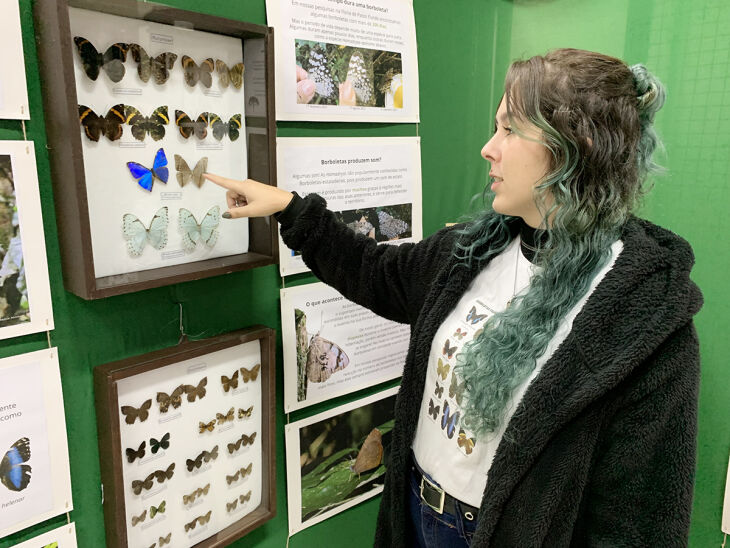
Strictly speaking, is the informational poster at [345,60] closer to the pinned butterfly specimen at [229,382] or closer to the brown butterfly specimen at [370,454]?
the pinned butterfly specimen at [229,382]

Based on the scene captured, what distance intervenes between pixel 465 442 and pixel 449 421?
5cm

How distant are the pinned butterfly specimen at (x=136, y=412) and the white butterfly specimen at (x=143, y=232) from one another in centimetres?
28

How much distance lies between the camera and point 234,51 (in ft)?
3.34

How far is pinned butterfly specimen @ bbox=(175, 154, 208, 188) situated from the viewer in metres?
0.98

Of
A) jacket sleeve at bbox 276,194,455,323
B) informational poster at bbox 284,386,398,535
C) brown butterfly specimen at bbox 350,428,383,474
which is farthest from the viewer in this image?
brown butterfly specimen at bbox 350,428,383,474

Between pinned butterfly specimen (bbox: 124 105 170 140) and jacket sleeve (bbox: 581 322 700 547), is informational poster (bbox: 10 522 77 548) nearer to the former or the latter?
pinned butterfly specimen (bbox: 124 105 170 140)

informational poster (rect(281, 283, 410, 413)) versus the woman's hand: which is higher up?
the woman's hand

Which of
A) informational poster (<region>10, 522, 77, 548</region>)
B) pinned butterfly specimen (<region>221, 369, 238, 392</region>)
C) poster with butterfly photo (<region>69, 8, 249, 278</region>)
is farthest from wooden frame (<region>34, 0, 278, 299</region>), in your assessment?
informational poster (<region>10, 522, 77, 548</region>)

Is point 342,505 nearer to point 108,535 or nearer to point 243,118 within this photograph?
point 108,535

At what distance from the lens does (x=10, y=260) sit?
2.77 feet

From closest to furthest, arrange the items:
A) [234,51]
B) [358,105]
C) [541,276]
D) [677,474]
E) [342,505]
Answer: [677,474]
[541,276]
[234,51]
[358,105]
[342,505]

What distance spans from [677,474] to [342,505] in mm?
933

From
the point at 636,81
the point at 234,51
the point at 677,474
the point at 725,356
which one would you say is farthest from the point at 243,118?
the point at 725,356

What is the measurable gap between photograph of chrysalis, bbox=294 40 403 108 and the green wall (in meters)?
0.06
